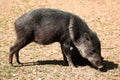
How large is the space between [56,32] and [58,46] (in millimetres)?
1994

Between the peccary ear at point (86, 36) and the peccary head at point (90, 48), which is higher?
the peccary ear at point (86, 36)

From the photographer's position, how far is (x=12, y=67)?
8.16 metres

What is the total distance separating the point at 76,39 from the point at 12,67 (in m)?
1.64

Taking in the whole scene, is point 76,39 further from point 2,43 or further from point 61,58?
point 2,43

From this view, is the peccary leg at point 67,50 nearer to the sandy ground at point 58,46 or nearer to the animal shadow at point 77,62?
the sandy ground at point 58,46

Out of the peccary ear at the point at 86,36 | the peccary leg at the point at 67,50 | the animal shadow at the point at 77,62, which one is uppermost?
the peccary ear at the point at 86,36

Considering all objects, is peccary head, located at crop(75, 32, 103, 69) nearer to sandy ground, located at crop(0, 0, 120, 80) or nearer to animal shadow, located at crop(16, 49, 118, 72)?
sandy ground, located at crop(0, 0, 120, 80)

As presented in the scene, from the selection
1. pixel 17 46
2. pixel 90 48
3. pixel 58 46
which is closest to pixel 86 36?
pixel 90 48

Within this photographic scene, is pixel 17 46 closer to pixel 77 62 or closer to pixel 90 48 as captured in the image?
pixel 77 62

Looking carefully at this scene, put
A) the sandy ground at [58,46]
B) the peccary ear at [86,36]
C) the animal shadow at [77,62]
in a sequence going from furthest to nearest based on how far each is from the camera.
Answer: the animal shadow at [77,62] → the peccary ear at [86,36] → the sandy ground at [58,46]

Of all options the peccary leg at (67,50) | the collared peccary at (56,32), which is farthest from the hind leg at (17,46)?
the peccary leg at (67,50)

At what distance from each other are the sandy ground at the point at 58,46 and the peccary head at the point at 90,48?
225 millimetres

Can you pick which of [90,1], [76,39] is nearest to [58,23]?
[76,39]

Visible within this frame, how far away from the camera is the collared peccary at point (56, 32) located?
26.3 feet
